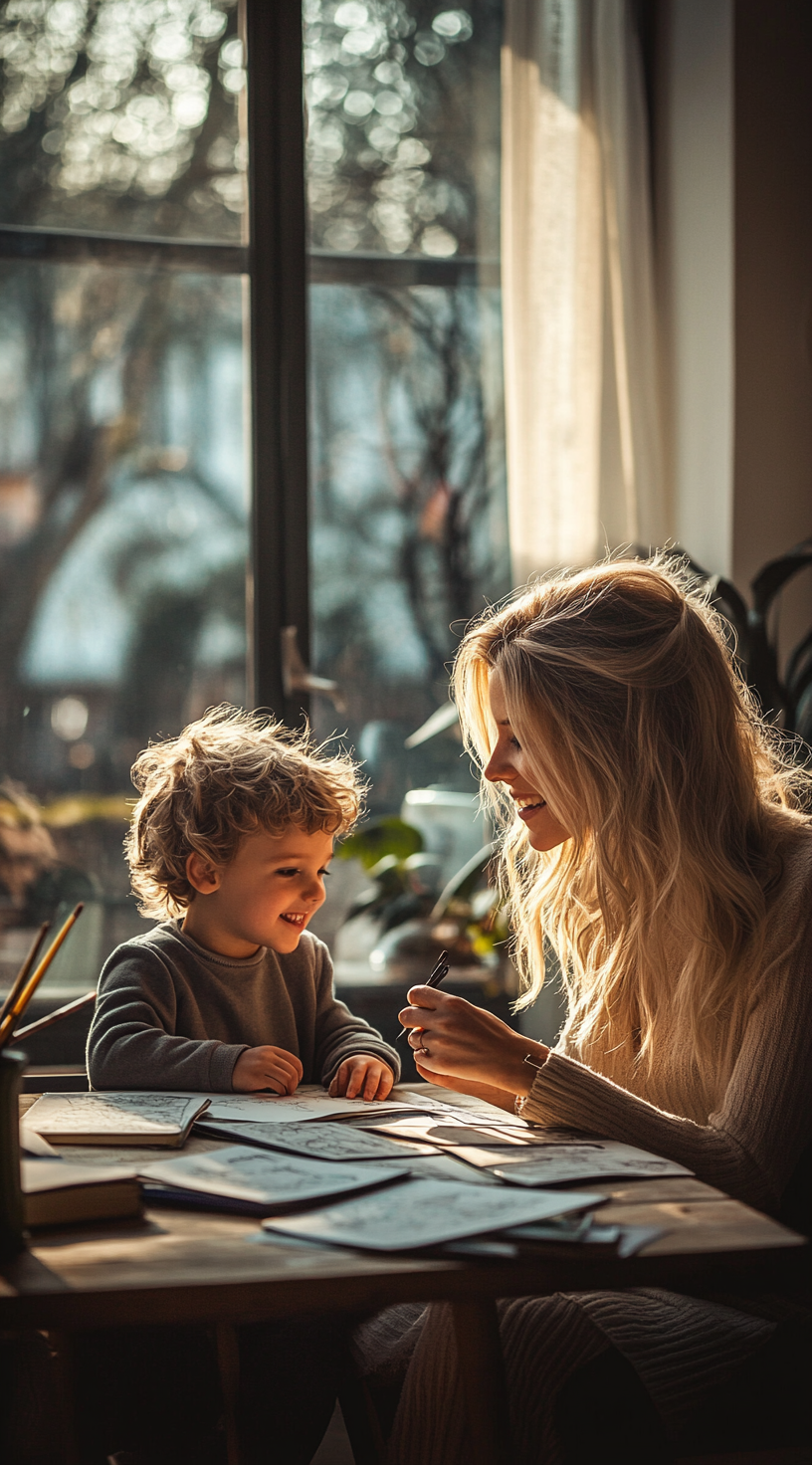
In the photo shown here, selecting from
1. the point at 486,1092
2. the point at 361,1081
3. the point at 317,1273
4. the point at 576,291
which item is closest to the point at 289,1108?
the point at 361,1081

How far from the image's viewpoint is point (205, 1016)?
1.58 m

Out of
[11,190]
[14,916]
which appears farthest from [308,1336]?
[11,190]

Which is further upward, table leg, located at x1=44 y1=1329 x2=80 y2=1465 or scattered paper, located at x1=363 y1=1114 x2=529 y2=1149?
scattered paper, located at x1=363 y1=1114 x2=529 y2=1149

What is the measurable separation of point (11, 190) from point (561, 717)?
182cm

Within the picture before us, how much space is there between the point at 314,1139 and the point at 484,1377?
0.28 meters

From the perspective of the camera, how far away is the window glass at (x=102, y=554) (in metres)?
2.53

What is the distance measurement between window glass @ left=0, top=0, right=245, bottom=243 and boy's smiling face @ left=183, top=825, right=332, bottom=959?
62.1 inches

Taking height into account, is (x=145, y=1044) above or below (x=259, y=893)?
below

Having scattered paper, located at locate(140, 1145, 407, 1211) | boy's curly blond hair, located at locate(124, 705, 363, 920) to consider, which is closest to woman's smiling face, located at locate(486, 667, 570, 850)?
boy's curly blond hair, located at locate(124, 705, 363, 920)

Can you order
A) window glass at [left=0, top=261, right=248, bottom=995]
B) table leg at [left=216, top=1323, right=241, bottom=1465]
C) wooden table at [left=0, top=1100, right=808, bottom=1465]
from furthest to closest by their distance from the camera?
window glass at [left=0, top=261, right=248, bottom=995] → table leg at [left=216, top=1323, right=241, bottom=1465] → wooden table at [left=0, top=1100, right=808, bottom=1465]

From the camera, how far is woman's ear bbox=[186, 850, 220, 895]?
1.61m

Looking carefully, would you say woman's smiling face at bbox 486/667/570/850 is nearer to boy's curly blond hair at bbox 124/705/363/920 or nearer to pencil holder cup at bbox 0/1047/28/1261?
boy's curly blond hair at bbox 124/705/363/920

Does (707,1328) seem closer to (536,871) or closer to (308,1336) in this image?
(308,1336)

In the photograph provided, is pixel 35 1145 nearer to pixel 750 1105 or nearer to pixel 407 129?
pixel 750 1105
